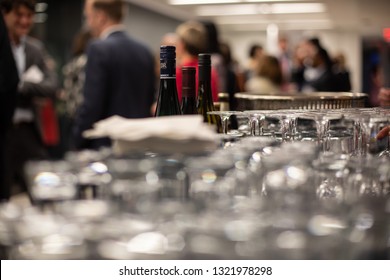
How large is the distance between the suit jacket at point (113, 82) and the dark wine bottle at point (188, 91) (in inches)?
77.2

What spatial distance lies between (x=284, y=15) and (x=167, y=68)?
649 inches

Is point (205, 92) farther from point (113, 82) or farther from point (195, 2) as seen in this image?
point (195, 2)

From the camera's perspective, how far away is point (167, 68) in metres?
1.62

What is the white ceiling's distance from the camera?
13438 millimetres

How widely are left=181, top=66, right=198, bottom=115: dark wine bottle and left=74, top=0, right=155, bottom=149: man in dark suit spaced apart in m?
1.97

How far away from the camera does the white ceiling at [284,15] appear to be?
13438 millimetres

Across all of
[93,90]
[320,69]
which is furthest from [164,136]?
[320,69]

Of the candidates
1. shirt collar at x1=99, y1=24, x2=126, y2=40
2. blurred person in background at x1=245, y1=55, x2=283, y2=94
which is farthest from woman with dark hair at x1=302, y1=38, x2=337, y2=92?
shirt collar at x1=99, y1=24, x2=126, y2=40

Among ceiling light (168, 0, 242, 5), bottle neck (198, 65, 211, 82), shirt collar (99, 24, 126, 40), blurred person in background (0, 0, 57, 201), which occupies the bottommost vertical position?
A: blurred person in background (0, 0, 57, 201)

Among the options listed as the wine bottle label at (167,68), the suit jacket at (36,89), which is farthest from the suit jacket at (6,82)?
the wine bottle label at (167,68)

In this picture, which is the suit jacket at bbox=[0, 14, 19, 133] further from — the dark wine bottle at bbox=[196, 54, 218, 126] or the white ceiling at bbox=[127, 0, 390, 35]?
the white ceiling at bbox=[127, 0, 390, 35]

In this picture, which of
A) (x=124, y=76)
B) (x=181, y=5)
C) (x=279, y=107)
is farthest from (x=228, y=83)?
(x=181, y=5)

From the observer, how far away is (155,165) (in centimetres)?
111

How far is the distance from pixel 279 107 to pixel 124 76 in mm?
1823
